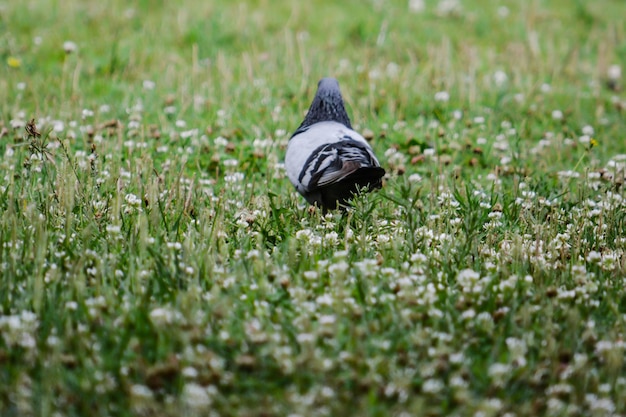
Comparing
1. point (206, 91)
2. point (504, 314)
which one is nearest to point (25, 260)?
point (504, 314)

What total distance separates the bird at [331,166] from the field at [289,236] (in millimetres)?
198

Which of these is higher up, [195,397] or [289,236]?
[289,236]

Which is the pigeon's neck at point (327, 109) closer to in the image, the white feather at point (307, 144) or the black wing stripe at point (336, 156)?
the white feather at point (307, 144)

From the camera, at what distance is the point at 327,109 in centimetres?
539

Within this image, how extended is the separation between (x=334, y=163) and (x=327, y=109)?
40.7 inches

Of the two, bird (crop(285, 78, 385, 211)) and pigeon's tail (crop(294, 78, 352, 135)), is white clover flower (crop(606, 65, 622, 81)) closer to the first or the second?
pigeon's tail (crop(294, 78, 352, 135))

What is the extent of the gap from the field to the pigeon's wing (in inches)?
9.8

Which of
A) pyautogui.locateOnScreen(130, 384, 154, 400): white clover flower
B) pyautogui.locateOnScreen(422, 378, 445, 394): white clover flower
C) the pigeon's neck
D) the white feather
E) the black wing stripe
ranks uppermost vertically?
the pigeon's neck

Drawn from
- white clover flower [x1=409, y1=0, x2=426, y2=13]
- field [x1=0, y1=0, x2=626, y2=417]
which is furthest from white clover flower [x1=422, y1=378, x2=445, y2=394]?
white clover flower [x1=409, y1=0, x2=426, y2=13]

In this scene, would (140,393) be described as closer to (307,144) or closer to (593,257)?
(593,257)

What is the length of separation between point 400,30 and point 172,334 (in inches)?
287

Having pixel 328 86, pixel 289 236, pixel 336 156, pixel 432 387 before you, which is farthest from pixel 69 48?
pixel 432 387

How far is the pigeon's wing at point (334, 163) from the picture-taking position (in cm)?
434

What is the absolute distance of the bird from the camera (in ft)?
14.3
